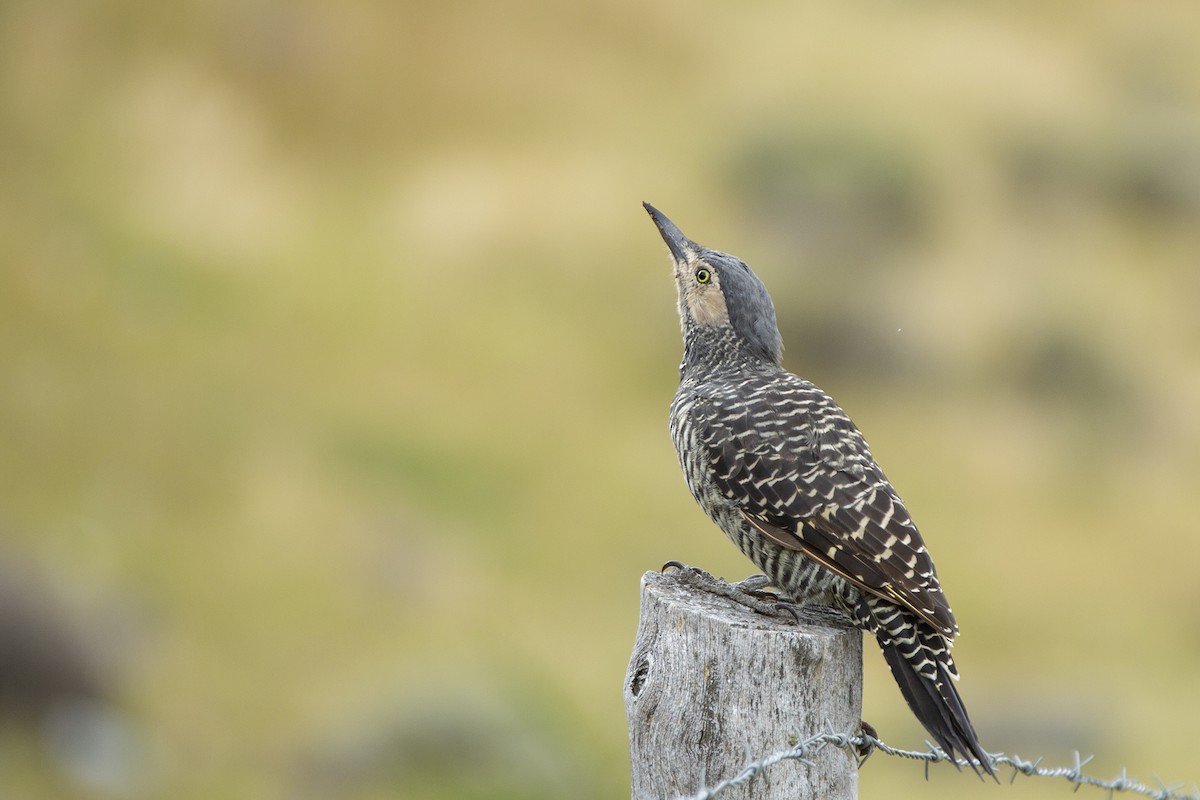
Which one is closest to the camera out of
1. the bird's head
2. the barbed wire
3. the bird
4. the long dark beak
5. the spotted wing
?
the barbed wire

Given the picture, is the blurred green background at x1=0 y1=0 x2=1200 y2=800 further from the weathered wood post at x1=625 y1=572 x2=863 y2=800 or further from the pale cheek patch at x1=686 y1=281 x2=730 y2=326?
the weathered wood post at x1=625 y1=572 x2=863 y2=800

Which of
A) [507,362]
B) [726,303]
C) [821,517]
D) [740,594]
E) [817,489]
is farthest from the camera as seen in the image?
[507,362]

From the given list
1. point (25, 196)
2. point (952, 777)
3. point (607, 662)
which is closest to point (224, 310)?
point (25, 196)

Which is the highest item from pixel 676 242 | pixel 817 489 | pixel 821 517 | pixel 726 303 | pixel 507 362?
pixel 507 362

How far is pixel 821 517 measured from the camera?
15.5 ft

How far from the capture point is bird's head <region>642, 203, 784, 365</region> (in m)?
6.03

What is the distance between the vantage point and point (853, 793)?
12.6ft

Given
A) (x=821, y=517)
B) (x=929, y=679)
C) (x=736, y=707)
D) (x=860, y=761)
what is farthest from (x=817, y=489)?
(x=736, y=707)

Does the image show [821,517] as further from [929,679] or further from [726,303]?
[726,303]

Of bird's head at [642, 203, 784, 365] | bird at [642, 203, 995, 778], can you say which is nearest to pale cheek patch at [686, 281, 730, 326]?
bird's head at [642, 203, 784, 365]

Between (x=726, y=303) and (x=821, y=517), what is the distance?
161 centimetres

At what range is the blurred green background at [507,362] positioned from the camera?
489 inches

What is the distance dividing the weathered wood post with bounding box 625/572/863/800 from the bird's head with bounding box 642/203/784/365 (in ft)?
7.46

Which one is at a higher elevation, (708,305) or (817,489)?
(708,305)
